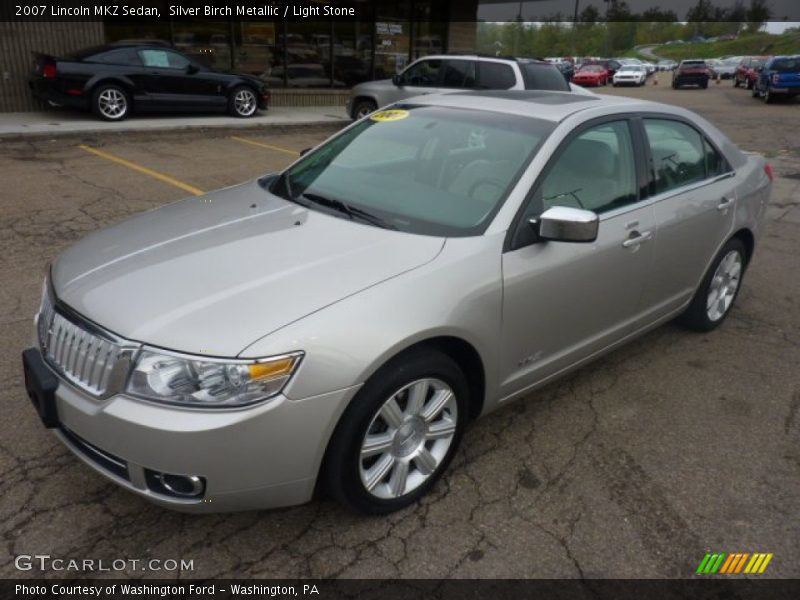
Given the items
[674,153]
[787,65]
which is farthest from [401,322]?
[787,65]

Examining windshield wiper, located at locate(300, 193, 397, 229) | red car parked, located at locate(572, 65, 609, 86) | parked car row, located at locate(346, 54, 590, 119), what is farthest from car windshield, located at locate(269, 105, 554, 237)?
red car parked, located at locate(572, 65, 609, 86)

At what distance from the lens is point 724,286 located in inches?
179

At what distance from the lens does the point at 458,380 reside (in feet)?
8.96

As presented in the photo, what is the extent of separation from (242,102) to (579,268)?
12185 mm

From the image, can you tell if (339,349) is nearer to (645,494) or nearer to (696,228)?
(645,494)

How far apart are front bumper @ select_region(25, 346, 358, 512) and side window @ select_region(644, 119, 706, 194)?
2.42 meters

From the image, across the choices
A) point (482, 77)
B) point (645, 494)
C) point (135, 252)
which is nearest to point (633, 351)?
point (645, 494)

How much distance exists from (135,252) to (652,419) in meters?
2.70

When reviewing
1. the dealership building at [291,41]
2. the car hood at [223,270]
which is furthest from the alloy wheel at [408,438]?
the dealership building at [291,41]

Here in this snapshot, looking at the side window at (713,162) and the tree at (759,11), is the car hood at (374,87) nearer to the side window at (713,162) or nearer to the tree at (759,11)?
the side window at (713,162)

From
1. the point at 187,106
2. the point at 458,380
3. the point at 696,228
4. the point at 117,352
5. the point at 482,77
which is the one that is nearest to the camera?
the point at 117,352

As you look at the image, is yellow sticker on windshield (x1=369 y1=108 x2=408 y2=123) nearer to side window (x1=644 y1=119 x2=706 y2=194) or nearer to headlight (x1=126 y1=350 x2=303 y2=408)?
side window (x1=644 y1=119 x2=706 y2=194)

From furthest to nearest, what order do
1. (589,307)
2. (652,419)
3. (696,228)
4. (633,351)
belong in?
(633,351) → (696,228) → (652,419) → (589,307)

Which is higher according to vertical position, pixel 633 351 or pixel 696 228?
pixel 696 228
